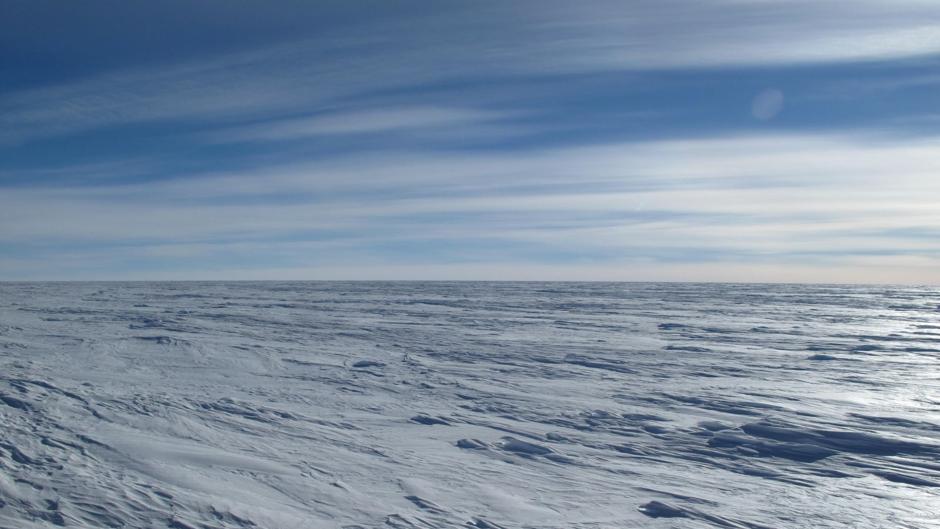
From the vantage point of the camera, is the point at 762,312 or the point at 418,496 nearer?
the point at 418,496

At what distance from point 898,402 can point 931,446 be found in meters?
1.98

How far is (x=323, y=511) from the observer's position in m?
4.17

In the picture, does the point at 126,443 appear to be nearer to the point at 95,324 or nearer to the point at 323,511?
the point at 323,511

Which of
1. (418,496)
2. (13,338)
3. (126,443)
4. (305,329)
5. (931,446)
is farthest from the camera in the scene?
(305,329)

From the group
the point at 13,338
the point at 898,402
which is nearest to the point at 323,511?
the point at 898,402

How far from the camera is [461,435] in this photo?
6.13 metres

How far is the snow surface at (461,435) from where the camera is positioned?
14.0 feet

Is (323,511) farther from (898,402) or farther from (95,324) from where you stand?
(95,324)

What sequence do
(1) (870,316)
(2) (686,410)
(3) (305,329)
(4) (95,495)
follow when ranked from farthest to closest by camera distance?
1. (1) (870,316)
2. (3) (305,329)
3. (2) (686,410)
4. (4) (95,495)

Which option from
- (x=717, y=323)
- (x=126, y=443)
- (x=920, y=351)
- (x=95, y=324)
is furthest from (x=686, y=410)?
(x=95, y=324)

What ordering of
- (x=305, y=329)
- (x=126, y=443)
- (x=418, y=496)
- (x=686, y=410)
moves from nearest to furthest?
(x=418, y=496)
(x=126, y=443)
(x=686, y=410)
(x=305, y=329)

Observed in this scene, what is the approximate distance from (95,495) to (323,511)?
4.86 ft

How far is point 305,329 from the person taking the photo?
1507cm

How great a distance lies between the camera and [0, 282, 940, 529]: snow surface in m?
4.25
